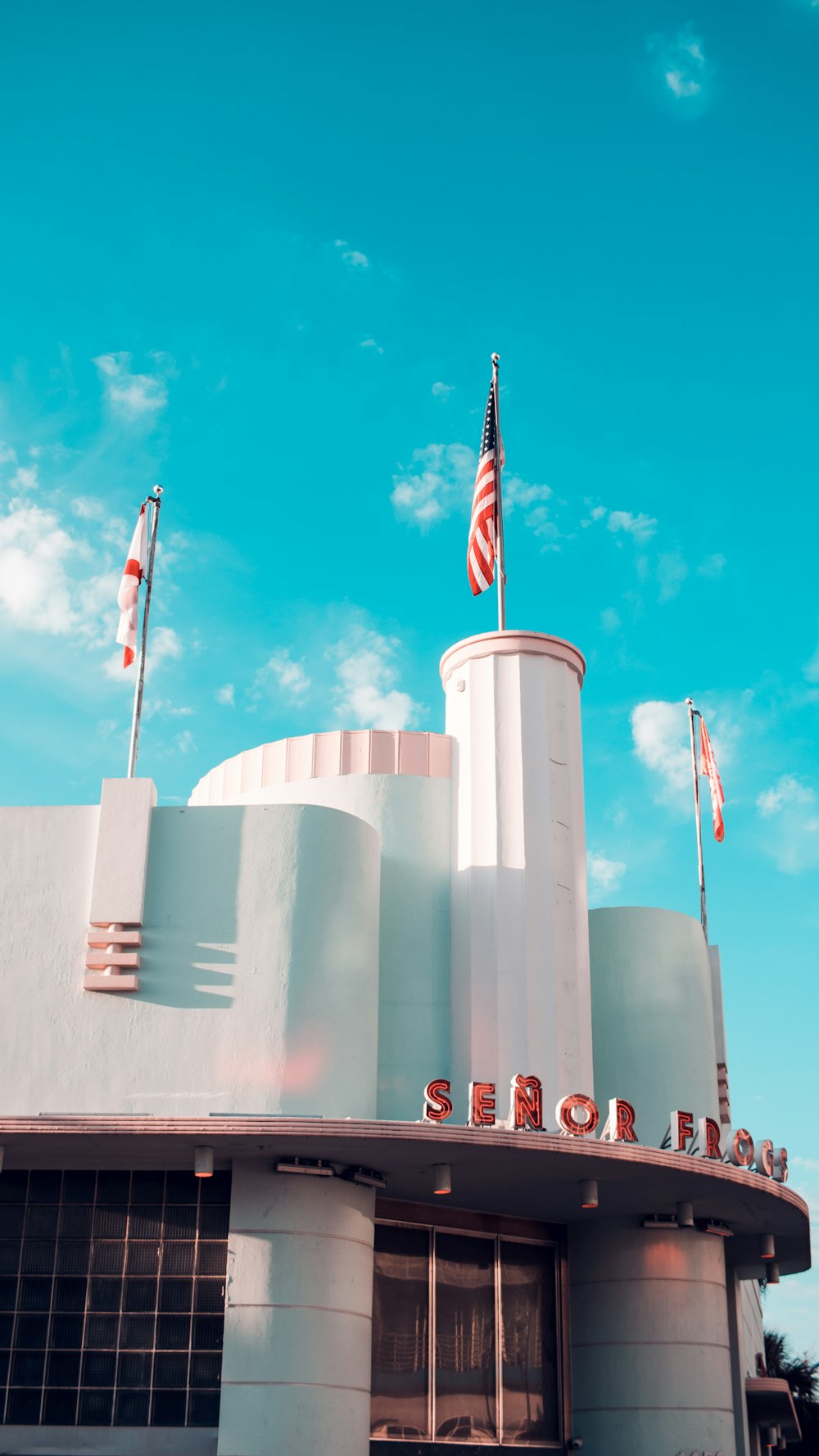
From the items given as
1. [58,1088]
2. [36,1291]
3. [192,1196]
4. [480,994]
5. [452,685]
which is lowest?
[36,1291]

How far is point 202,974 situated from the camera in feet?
89.4

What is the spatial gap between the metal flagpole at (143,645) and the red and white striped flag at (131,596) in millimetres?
172

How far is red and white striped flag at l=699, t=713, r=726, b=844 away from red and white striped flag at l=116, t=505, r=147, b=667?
56.6 feet

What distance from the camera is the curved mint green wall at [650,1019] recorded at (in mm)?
33344

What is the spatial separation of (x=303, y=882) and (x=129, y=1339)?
27.6 ft

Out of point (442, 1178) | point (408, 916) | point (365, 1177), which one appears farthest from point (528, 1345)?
point (408, 916)

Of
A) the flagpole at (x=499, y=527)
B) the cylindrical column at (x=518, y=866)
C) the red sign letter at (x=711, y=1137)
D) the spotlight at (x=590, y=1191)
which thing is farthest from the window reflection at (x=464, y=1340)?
the flagpole at (x=499, y=527)

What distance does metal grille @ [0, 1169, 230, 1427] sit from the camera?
2472cm

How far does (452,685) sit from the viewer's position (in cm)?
3353

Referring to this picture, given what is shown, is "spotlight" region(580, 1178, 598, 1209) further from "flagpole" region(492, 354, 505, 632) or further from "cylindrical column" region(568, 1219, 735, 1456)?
"flagpole" region(492, 354, 505, 632)

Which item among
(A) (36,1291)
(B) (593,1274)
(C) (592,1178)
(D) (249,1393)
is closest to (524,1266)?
(B) (593,1274)

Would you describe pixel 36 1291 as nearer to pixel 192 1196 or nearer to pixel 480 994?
pixel 192 1196

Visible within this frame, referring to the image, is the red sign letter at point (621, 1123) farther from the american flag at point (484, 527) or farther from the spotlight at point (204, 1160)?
the american flag at point (484, 527)

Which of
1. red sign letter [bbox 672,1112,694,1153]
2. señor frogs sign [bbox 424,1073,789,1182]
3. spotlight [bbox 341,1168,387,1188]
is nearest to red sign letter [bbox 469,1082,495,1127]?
señor frogs sign [bbox 424,1073,789,1182]
